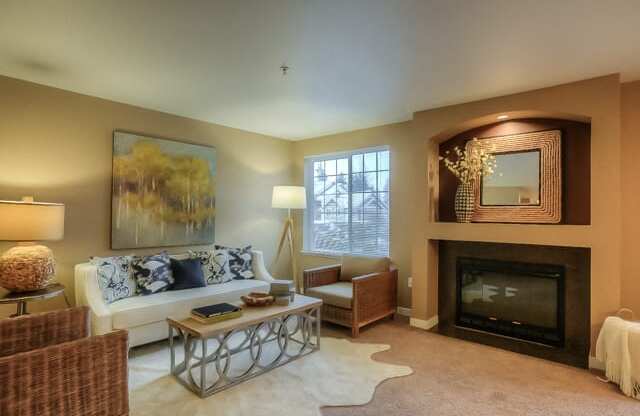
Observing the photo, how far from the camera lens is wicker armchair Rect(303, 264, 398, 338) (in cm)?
358

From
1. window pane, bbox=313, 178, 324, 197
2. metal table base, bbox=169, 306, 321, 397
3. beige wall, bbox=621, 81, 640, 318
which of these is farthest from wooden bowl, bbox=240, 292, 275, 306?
beige wall, bbox=621, 81, 640, 318

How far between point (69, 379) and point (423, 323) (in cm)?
332

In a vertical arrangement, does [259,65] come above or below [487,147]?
above

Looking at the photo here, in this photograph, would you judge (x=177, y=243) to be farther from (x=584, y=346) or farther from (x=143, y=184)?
(x=584, y=346)

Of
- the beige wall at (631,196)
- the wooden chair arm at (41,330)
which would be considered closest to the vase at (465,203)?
the beige wall at (631,196)

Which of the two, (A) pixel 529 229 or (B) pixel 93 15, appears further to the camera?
(A) pixel 529 229

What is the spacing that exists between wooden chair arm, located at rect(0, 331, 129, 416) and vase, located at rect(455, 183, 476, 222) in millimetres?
3277

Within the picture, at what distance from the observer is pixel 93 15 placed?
203cm

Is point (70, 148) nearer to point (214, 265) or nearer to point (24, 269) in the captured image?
point (24, 269)

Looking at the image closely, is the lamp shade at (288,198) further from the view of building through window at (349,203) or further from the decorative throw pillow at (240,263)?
the decorative throw pillow at (240,263)

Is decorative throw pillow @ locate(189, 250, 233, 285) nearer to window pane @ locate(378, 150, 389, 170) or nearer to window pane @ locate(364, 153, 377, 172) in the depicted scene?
window pane @ locate(364, 153, 377, 172)

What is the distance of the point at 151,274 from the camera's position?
11.3 feet

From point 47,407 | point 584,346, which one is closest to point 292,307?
point 47,407

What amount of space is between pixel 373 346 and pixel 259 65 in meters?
2.75
